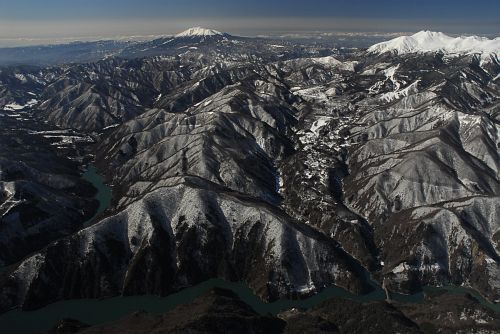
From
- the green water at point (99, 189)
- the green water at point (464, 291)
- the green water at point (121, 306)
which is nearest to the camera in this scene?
the green water at point (121, 306)

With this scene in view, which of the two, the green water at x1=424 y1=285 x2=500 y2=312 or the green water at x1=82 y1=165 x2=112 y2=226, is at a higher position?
the green water at x1=82 y1=165 x2=112 y2=226

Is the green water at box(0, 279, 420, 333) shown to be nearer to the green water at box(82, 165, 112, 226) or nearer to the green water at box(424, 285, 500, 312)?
the green water at box(424, 285, 500, 312)

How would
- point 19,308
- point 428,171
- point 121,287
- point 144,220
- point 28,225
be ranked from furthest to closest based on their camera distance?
point 428,171 → point 28,225 → point 144,220 → point 121,287 → point 19,308

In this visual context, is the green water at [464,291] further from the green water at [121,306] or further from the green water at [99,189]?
the green water at [99,189]

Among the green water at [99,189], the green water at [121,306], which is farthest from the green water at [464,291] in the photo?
the green water at [99,189]

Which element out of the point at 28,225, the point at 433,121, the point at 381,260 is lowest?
the point at 381,260

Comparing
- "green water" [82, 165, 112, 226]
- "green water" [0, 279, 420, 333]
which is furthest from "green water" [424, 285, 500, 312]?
"green water" [82, 165, 112, 226]

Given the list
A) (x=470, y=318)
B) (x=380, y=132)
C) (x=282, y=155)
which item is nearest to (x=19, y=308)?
(x=470, y=318)

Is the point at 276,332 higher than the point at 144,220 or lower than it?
lower

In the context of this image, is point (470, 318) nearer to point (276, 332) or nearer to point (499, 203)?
point (276, 332)
